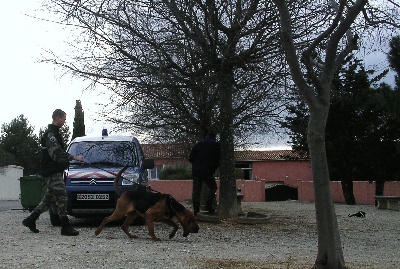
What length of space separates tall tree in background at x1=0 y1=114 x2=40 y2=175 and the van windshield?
6394cm

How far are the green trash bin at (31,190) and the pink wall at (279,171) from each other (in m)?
42.8

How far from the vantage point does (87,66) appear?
14.6m

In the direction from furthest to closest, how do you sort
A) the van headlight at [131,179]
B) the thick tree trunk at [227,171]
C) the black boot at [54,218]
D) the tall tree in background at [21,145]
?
the tall tree in background at [21,145] < the thick tree trunk at [227,171] < the black boot at [54,218] < the van headlight at [131,179]

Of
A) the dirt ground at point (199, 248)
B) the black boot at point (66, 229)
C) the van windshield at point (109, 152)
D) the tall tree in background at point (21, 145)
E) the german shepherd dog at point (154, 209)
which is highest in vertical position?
the tall tree in background at point (21, 145)

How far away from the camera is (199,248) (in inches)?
413

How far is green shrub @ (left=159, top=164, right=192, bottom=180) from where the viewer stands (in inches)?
1828

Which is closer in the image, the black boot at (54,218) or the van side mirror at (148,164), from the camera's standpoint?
the black boot at (54,218)

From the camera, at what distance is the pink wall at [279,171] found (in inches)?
2530

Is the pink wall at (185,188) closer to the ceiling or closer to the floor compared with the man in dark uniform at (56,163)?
closer to the floor

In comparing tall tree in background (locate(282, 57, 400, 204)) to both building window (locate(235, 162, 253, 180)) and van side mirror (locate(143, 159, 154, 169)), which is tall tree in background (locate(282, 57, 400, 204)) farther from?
building window (locate(235, 162, 253, 180))

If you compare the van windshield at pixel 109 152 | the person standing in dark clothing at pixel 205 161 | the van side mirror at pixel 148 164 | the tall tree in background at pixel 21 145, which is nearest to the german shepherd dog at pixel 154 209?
the person standing in dark clothing at pixel 205 161

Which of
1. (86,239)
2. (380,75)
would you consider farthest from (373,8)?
(380,75)

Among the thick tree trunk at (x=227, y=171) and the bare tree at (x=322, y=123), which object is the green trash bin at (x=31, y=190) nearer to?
the thick tree trunk at (x=227, y=171)

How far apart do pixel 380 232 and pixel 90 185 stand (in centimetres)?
656
